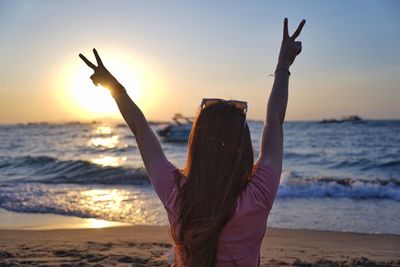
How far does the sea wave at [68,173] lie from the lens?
16.2m

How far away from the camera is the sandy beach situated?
227 inches

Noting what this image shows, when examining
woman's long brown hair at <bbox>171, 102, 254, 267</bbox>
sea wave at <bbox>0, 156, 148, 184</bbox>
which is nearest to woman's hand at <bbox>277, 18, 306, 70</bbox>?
woman's long brown hair at <bbox>171, 102, 254, 267</bbox>

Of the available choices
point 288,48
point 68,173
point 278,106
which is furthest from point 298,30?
point 68,173

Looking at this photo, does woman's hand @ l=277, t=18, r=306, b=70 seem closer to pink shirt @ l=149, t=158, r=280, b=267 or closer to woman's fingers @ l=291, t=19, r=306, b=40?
woman's fingers @ l=291, t=19, r=306, b=40

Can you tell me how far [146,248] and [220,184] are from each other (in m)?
5.11

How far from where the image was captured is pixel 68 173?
18359 millimetres

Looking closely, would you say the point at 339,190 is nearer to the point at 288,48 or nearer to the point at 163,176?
the point at 288,48

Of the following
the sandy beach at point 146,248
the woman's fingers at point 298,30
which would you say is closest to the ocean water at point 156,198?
the sandy beach at point 146,248

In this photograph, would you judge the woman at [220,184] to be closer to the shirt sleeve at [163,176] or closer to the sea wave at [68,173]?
the shirt sleeve at [163,176]

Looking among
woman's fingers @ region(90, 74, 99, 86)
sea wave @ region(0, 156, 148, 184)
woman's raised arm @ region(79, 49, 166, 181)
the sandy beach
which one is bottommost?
sea wave @ region(0, 156, 148, 184)

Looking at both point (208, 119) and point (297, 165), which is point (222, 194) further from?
point (297, 165)

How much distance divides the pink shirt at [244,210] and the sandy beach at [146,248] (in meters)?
4.10

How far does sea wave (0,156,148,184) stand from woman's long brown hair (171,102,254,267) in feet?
45.5

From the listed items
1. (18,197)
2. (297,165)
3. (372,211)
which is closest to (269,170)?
(372,211)
